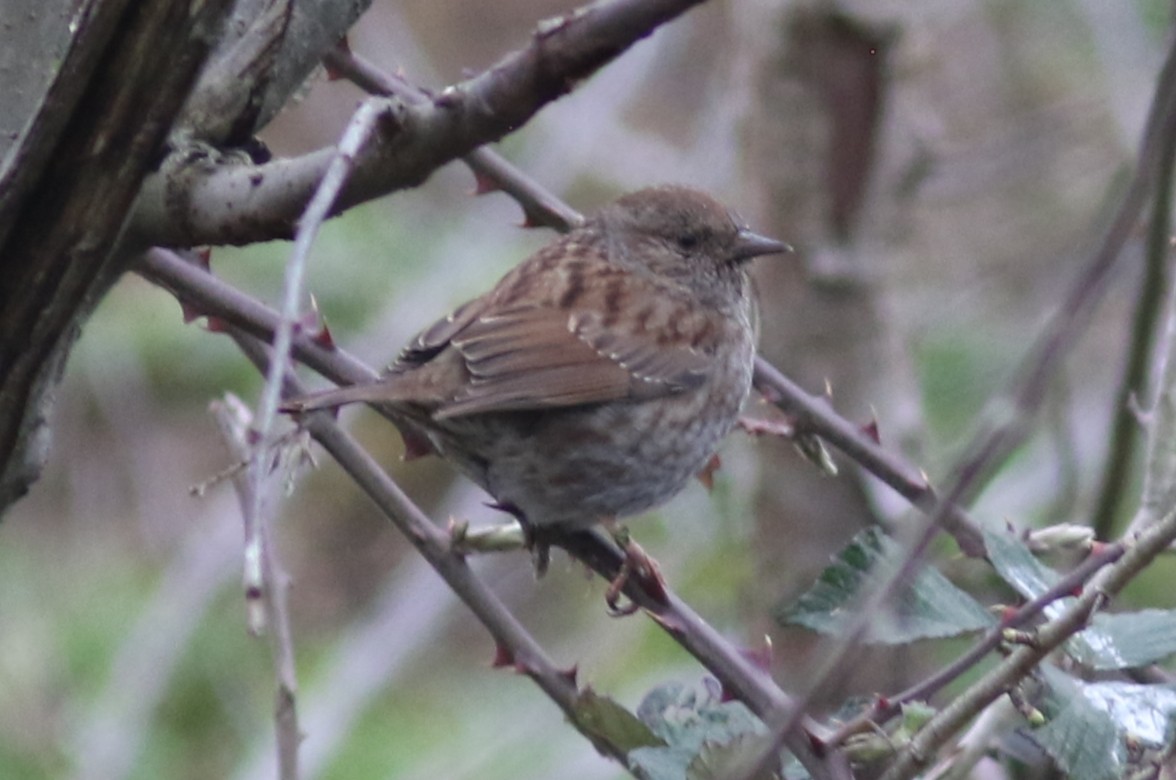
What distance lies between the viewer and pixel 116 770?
430 centimetres

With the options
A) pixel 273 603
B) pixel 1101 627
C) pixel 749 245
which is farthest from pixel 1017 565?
pixel 749 245

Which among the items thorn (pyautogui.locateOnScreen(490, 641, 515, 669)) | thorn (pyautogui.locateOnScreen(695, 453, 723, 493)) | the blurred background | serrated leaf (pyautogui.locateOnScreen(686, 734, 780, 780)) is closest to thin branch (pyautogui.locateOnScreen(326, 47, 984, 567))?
thorn (pyautogui.locateOnScreen(695, 453, 723, 493))

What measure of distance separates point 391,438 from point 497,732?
7.62 feet

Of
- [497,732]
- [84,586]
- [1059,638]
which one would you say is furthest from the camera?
[84,586]

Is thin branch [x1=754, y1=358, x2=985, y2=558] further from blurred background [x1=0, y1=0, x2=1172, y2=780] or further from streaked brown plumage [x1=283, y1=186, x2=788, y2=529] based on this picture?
blurred background [x1=0, y1=0, x2=1172, y2=780]

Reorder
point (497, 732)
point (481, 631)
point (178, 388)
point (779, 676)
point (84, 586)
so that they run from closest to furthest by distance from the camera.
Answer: point (779, 676), point (497, 732), point (84, 586), point (178, 388), point (481, 631)

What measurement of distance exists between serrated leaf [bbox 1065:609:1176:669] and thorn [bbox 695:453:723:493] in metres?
0.91

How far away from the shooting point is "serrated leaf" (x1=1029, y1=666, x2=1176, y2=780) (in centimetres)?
187

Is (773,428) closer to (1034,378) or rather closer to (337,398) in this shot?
(337,398)

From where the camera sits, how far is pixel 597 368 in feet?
10.9

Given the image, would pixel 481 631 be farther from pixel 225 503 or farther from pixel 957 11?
pixel 957 11

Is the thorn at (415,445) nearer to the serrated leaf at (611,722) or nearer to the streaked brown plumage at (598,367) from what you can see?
the streaked brown plumage at (598,367)

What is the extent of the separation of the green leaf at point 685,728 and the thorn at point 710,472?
2.17 feet

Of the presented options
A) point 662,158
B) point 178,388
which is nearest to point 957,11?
point 662,158
